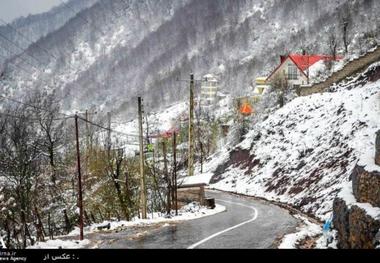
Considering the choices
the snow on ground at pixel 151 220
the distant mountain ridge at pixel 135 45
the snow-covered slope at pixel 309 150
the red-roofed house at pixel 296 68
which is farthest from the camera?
the red-roofed house at pixel 296 68

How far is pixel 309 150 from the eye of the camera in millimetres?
15977

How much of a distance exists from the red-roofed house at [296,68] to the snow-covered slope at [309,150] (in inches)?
47.2

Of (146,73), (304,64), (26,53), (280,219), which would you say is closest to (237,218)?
(280,219)

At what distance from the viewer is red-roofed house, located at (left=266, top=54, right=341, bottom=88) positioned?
16.4m

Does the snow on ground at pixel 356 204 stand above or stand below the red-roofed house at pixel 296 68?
below

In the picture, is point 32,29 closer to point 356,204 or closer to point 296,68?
point 356,204

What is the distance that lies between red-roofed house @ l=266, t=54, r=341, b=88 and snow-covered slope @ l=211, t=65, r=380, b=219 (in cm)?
120

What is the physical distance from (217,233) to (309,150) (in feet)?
29.0

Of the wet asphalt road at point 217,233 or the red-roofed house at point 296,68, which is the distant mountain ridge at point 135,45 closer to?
the wet asphalt road at point 217,233

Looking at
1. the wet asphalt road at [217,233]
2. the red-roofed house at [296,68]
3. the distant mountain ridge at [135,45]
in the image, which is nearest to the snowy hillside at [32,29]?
the distant mountain ridge at [135,45]

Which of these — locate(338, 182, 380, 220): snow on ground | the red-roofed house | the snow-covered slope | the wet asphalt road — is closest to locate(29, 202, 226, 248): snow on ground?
the wet asphalt road

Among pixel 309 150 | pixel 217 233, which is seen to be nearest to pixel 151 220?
pixel 217 233

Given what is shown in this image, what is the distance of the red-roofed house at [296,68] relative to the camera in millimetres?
16359
